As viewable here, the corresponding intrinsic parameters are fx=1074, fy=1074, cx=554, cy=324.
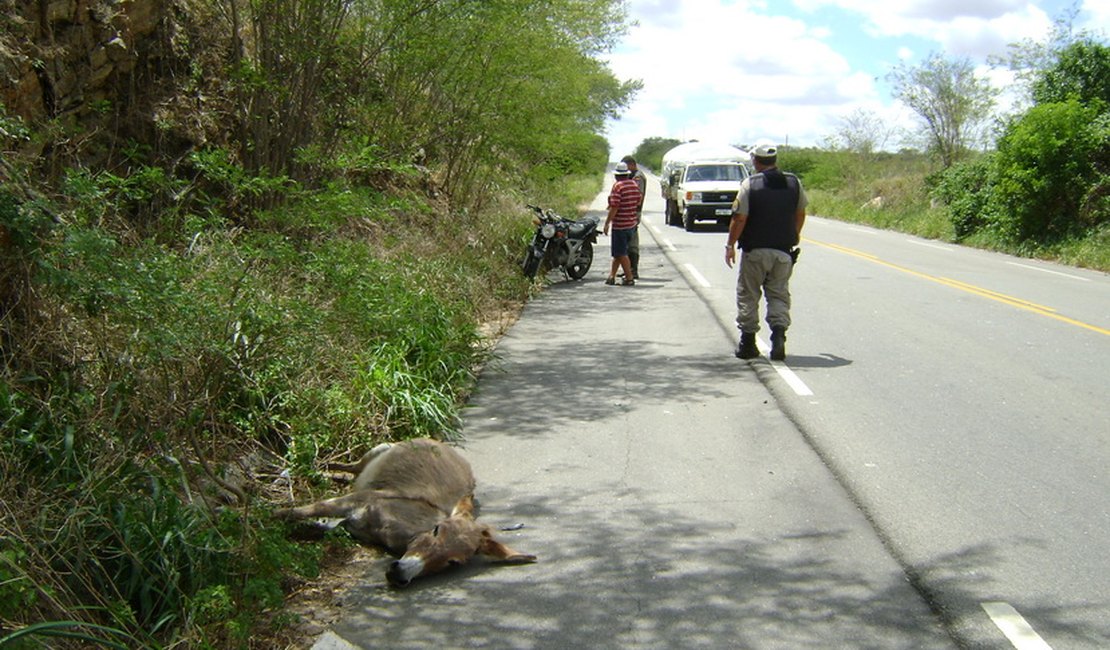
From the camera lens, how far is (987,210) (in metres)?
28.3

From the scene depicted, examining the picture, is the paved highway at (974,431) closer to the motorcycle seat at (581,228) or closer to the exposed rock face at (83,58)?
the motorcycle seat at (581,228)

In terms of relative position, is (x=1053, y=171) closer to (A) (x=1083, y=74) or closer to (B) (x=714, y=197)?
(A) (x=1083, y=74)

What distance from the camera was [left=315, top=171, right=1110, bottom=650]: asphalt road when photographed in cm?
446

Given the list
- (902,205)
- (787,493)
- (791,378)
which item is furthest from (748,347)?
(902,205)

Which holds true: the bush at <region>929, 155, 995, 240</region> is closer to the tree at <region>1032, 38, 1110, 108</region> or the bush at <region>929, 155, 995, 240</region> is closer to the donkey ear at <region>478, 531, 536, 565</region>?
the tree at <region>1032, 38, 1110, 108</region>

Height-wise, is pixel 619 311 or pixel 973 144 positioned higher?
pixel 973 144

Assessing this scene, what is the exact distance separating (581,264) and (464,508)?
12.5m

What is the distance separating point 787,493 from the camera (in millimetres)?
6164

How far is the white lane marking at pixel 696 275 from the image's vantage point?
55.2 ft

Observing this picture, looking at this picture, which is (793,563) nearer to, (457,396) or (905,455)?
(905,455)

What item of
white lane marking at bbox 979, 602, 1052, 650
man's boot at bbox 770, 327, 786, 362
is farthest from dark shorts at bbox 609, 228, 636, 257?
white lane marking at bbox 979, 602, 1052, 650

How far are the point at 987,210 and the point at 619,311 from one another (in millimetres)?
18038

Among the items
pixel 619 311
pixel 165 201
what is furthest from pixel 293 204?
pixel 619 311

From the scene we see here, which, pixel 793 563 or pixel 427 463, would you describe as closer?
pixel 793 563
